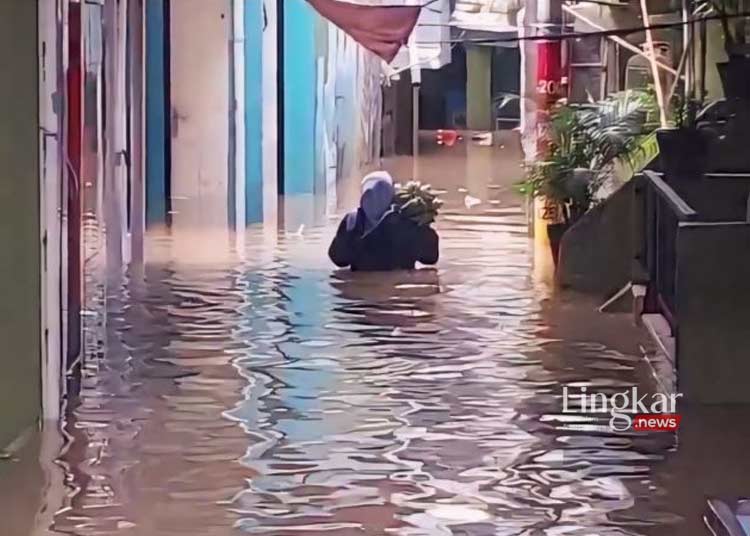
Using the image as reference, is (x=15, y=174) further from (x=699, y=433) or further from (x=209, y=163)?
(x=209, y=163)

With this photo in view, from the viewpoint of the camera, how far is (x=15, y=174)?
585cm

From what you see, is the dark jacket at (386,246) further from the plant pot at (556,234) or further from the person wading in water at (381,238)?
the plant pot at (556,234)

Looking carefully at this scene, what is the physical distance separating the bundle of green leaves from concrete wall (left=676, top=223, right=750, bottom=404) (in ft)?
14.7

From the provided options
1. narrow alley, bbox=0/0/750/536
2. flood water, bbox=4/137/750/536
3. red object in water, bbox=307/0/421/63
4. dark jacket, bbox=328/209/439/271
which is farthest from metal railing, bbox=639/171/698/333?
dark jacket, bbox=328/209/439/271

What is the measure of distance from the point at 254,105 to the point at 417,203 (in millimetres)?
3752

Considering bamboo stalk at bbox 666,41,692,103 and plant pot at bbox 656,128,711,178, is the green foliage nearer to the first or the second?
bamboo stalk at bbox 666,41,692,103

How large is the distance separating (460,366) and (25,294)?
236 cm

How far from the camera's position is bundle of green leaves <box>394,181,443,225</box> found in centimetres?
1110

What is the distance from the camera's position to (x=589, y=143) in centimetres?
1053

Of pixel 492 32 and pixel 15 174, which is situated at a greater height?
pixel 492 32

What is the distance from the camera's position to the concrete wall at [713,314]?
6.60 metres

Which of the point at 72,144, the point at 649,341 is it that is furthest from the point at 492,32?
the point at 72,144

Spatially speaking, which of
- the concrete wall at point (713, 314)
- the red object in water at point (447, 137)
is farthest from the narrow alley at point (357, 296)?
the red object in water at point (447, 137)

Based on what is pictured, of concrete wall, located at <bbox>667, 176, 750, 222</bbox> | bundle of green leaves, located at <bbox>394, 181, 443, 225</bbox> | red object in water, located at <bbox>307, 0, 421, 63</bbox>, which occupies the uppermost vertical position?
red object in water, located at <bbox>307, 0, 421, 63</bbox>
